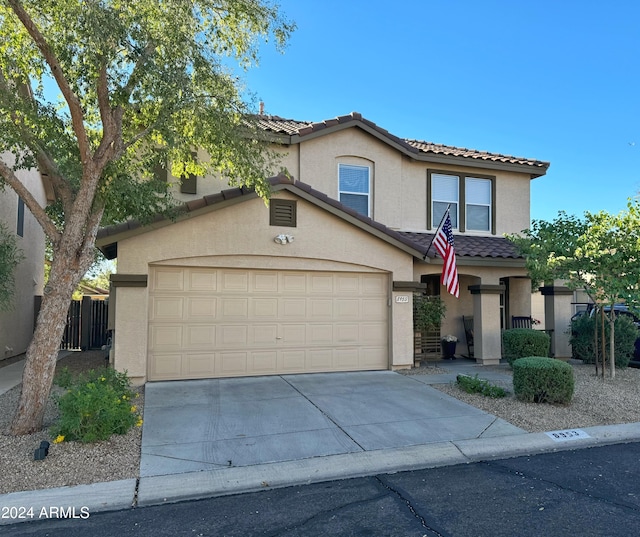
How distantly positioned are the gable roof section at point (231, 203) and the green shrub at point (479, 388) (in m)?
3.32

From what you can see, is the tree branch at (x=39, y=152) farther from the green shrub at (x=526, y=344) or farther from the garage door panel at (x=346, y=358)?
the green shrub at (x=526, y=344)

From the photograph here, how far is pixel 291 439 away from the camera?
6129 mm

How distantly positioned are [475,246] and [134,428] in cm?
971

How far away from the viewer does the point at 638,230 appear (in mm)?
9219

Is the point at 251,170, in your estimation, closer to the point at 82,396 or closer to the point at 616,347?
the point at 82,396

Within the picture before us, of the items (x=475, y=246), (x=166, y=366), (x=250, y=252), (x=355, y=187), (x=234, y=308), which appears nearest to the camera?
(x=166, y=366)

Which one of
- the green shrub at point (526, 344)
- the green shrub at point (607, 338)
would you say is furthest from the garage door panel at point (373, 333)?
the green shrub at point (607, 338)

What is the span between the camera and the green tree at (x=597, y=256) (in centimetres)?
916

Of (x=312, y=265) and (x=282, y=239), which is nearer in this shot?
(x=282, y=239)

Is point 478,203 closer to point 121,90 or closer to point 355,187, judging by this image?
point 355,187

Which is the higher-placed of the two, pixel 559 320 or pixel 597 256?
pixel 597 256

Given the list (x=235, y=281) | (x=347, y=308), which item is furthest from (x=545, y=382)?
(x=235, y=281)

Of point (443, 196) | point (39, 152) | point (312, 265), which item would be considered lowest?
point (312, 265)

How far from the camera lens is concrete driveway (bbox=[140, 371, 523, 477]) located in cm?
564
